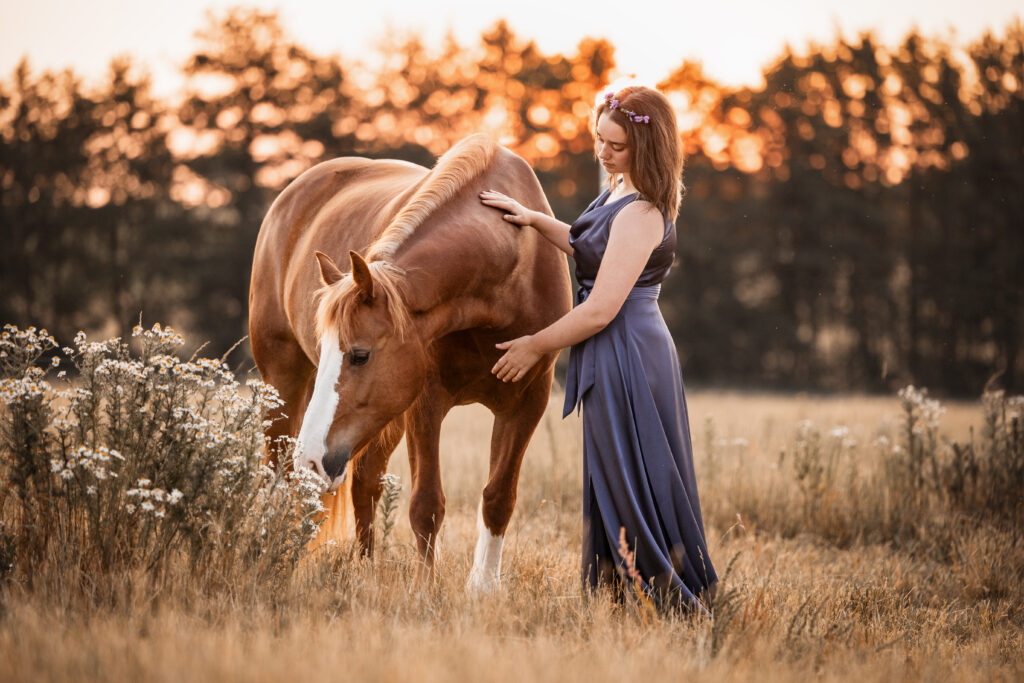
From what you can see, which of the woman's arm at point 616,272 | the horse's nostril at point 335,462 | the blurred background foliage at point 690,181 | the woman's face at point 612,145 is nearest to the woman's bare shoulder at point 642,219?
the woman's arm at point 616,272

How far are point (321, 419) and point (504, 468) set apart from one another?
4.44 ft

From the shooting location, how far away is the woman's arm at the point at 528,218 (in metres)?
4.00

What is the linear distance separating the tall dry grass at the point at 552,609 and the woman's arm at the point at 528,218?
1446mm

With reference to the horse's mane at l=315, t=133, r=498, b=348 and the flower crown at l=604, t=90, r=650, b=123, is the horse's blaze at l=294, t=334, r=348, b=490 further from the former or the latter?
the flower crown at l=604, t=90, r=650, b=123

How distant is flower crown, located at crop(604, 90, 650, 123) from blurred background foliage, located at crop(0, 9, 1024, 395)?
15379mm

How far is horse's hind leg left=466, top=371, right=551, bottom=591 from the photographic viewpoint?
171 inches

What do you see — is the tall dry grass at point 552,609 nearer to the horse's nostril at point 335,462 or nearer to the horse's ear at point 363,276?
the horse's nostril at point 335,462

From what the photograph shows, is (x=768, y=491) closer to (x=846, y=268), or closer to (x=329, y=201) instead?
(x=329, y=201)

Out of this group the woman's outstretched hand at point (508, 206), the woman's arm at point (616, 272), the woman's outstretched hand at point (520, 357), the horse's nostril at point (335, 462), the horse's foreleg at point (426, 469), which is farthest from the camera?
the horse's foreleg at point (426, 469)

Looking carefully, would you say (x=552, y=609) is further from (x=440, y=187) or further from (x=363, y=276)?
(x=440, y=187)

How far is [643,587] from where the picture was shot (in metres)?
3.54

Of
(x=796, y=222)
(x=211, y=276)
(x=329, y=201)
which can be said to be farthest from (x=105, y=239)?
(x=796, y=222)

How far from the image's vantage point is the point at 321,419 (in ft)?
10.8

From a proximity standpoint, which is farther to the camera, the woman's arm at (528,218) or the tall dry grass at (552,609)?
the woman's arm at (528,218)
